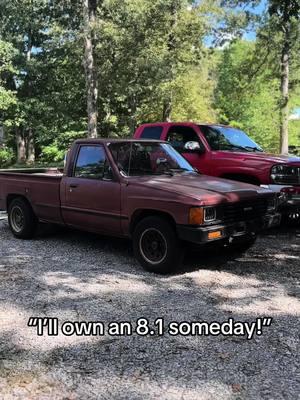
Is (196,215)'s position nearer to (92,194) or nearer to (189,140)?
(92,194)

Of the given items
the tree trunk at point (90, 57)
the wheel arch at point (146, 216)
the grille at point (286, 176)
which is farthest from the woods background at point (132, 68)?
the wheel arch at point (146, 216)

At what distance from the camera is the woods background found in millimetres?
21578

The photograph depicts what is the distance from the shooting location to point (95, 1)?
22.6m

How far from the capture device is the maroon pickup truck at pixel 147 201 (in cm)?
567

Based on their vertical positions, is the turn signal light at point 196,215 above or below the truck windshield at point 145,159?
below

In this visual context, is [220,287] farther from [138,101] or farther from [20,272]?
[138,101]

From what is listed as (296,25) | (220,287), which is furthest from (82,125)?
(220,287)

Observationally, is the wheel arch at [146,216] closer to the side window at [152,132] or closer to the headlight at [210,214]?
the headlight at [210,214]

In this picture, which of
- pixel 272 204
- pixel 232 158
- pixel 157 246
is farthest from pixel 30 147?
pixel 157 246

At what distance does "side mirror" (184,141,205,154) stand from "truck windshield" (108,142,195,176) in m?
1.41

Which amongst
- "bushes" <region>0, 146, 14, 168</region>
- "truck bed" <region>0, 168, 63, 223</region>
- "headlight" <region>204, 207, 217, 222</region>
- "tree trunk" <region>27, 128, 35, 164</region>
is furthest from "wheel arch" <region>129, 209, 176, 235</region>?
"tree trunk" <region>27, 128, 35, 164</region>

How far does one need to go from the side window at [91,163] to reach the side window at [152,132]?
2.61 metres

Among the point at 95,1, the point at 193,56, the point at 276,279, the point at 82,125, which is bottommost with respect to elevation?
the point at 276,279

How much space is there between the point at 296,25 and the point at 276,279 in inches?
704
